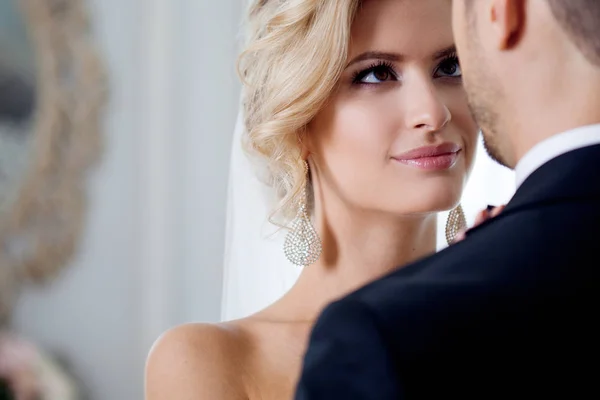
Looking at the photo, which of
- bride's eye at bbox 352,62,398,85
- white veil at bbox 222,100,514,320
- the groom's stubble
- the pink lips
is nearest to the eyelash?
bride's eye at bbox 352,62,398,85

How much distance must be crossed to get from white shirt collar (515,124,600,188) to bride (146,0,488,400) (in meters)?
0.62

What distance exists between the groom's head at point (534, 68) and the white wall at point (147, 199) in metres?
2.32

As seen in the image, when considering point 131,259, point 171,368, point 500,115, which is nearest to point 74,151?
point 131,259

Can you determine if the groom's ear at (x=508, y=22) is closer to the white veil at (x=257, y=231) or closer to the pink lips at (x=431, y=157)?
the pink lips at (x=431, y=157)

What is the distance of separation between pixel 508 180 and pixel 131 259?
1.87 meters

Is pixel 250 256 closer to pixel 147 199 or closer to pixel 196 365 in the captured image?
pixel 196 365

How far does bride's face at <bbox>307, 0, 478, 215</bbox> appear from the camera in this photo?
1410 mm

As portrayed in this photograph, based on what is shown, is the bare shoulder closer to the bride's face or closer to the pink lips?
the bride's face

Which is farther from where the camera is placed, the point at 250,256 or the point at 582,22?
the point at 250,256

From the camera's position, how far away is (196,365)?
1.44 meters

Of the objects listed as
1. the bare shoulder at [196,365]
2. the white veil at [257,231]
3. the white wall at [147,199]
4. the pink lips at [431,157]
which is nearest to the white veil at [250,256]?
the white veil at [257,231]

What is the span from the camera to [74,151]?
3.15m

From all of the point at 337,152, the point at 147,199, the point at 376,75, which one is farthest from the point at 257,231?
the point at 147,199

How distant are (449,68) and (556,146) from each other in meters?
0.75
